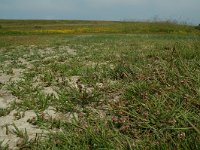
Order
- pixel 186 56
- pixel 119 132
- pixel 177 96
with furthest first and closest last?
pixel 186 56 < pixel 177 96 < pixel 119 132

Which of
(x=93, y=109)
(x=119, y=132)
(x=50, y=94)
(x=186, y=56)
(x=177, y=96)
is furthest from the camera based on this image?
(x=186, y=56)

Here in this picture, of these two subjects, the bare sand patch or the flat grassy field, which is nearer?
the flat grassy field

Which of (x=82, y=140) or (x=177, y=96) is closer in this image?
(x=82, y=140)

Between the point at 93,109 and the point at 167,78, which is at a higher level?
the point at 167,78

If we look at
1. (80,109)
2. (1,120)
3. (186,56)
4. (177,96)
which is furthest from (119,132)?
(186,56)

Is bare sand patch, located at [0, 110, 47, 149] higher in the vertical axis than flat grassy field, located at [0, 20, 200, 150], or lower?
lower

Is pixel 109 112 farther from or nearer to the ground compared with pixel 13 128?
farther from the ground

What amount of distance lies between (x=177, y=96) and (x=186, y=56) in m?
3.23

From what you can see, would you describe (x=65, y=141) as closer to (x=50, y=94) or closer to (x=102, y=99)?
(x=102, y=99)

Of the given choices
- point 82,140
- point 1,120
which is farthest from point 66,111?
point 82,140

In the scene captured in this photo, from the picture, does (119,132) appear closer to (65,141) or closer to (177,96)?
(65,141)

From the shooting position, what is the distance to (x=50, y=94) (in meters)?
6.63

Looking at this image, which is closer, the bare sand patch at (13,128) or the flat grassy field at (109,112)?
the flat grassy field at (109,112)

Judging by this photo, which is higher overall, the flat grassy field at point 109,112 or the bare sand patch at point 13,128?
the flat grassy field at point 109,112
